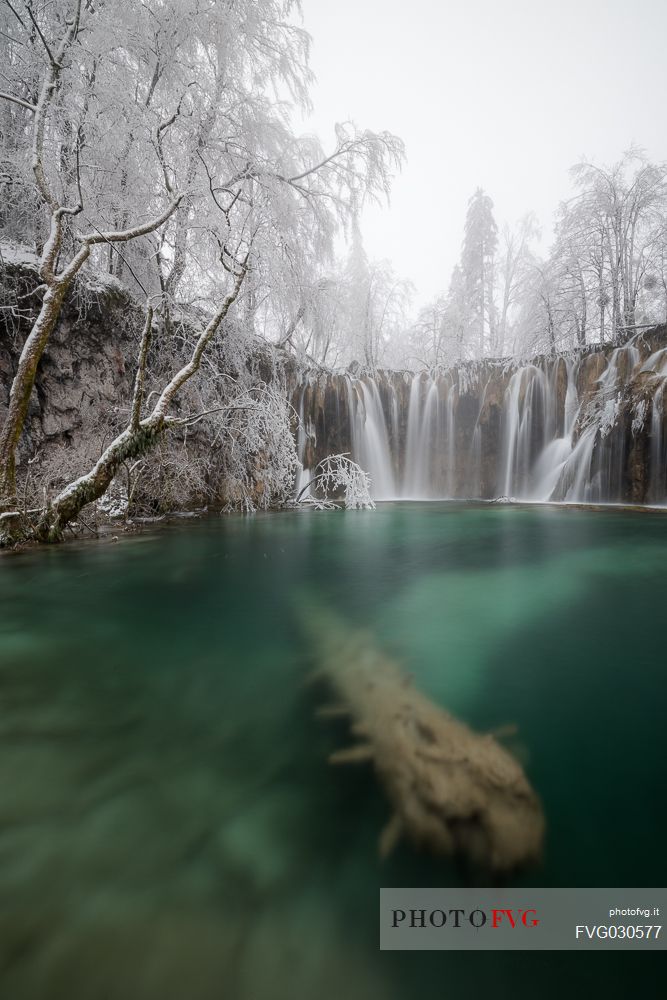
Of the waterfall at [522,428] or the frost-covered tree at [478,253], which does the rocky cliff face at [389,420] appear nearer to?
the waterfall at [522,428]

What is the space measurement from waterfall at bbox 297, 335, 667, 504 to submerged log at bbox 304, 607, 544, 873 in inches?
450

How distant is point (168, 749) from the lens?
179cm

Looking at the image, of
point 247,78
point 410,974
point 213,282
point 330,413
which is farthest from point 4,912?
point 330,413

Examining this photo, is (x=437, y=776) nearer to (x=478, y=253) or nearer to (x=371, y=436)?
(x=371, y=436)

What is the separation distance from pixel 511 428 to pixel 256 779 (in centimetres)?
1592

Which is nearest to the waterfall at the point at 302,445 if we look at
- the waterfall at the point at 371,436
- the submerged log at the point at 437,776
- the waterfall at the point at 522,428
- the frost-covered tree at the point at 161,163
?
the waterfall at the point at 371,436

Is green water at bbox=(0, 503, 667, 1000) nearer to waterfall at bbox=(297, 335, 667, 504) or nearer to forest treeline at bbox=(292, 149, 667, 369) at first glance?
forest treeline at bbox=(292, 149, 667, 369)

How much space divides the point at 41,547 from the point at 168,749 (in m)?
5.05

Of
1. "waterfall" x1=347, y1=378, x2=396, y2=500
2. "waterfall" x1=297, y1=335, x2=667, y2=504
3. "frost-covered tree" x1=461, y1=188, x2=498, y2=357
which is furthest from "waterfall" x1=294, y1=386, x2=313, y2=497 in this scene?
"frost-covered tree" x1=461, y1=188, x2=498, y2=357

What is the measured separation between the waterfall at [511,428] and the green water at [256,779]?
338 inches

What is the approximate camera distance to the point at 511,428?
51.2ft

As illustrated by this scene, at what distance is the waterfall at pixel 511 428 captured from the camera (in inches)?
435

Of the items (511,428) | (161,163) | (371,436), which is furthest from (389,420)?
(161,163)

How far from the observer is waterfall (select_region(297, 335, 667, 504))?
11.0 m
